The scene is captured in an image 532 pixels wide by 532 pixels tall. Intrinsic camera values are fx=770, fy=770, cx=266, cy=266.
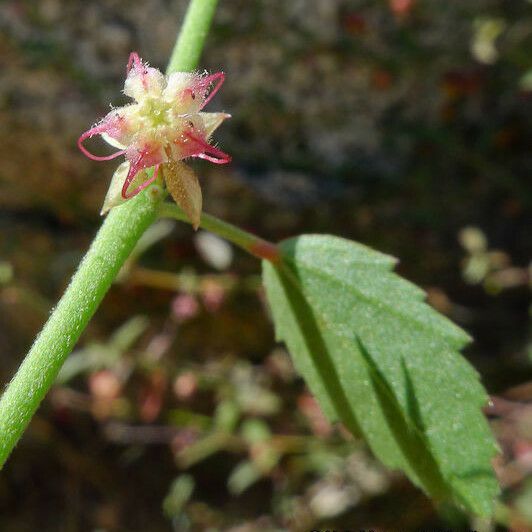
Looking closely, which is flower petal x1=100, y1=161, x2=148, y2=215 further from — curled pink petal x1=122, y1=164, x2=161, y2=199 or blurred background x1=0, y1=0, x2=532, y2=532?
blurred background x1=0, y1=0, x2=532, y2=532

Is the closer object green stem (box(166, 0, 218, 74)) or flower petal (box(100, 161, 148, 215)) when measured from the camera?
Result: flower petal (box(100, 161, 148, 215))

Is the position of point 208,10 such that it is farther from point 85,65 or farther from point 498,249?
point 498,249

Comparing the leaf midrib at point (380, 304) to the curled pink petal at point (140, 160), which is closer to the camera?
the curled pink petal at point (140, 160)

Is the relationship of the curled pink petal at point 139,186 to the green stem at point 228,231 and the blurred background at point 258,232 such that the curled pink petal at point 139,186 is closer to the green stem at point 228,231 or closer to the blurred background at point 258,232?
the green stem at point 228,231

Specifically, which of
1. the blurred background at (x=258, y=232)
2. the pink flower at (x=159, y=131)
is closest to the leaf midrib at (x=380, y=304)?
the pink flower at (x=159, y=131)

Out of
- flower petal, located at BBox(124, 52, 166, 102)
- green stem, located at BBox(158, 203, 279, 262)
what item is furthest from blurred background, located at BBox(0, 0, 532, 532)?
flower petal, located at BBox(124, 52, 166, 102)

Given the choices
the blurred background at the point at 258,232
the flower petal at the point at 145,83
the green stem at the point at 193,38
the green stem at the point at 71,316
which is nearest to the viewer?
the green stem at the point at 71,316

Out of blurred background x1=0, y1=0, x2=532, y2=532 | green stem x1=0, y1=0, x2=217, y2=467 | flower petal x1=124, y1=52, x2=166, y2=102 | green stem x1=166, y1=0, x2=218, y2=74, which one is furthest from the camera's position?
blurred background x1=0, y1=0, x2=532, y2=532

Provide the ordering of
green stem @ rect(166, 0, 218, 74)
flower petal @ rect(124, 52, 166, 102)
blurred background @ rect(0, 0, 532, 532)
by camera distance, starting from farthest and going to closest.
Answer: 1. blurred background @ rect(0, 0, 532, 532)
2. green stem @ rect(166, 0, 218, 74)
3. flower petal @ rect(124, 52, 166, 102)

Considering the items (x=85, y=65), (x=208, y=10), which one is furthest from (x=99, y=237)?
(x=85, y=65)
